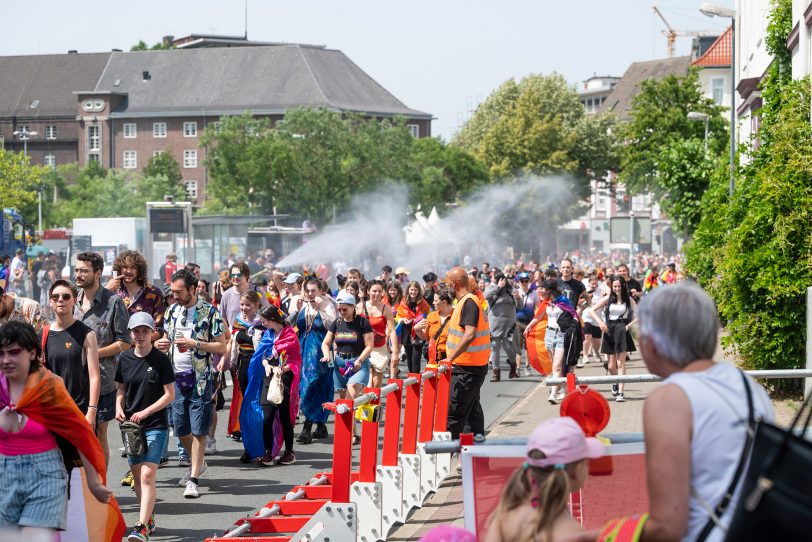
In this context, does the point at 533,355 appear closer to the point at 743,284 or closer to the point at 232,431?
the point at 743,284

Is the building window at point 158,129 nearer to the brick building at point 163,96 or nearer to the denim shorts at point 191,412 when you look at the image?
the brick building at point 163,96

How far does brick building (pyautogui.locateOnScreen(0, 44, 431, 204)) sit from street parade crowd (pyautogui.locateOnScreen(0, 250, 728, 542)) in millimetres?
98516

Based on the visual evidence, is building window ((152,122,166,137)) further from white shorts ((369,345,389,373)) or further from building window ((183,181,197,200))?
white shorts ((369,345,389,373))

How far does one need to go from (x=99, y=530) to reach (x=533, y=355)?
11624 mm

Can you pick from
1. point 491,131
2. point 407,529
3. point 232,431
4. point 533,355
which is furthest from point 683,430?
point 491,131

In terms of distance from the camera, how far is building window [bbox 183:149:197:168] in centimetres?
12619

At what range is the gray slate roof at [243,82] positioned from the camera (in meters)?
117

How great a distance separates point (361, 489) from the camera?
26.7 ft

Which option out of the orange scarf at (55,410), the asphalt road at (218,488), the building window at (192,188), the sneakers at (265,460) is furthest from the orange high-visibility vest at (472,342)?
the building window at (192,188)

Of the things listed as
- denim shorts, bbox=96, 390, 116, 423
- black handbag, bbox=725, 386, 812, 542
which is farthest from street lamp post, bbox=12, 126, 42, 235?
black handbag, bbox=725, 386, 812, 542

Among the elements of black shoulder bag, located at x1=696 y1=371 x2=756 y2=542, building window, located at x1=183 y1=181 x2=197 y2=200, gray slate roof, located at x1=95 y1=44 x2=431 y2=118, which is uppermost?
gray slate roof, located at x1=95 y1=44 x2=431 y2=118

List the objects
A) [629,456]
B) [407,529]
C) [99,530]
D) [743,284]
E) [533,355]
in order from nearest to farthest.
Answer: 1. [629,456]
2. [99,530]
3. [407,529]
4. [743,284]
5. [533,355]

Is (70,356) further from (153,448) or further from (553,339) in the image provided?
(553,339)

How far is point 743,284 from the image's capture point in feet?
51.8
